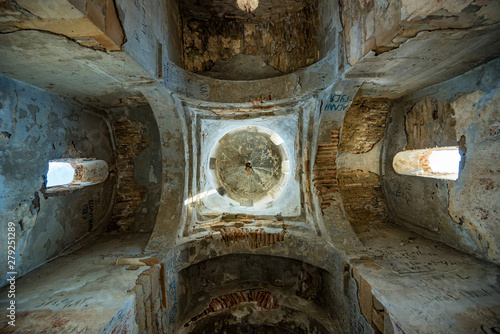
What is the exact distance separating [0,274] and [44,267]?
2.10 ft

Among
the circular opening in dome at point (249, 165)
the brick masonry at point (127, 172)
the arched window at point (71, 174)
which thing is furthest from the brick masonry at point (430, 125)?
the arched window at point (71, 174)

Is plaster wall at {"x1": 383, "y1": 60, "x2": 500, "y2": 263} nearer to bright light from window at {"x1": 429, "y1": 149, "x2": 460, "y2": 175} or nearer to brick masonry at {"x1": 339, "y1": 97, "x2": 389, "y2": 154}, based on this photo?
bright light from window at {"x1": 429, "y1": 149, "x2": 460, "y2": 175}

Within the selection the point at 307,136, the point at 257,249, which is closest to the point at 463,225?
the point at 307,136

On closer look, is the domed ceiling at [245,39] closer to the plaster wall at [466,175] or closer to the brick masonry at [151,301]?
the plaster wall at [466,175]

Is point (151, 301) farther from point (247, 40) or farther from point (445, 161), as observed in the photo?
point (445, 161)

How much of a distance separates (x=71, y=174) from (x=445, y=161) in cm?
628

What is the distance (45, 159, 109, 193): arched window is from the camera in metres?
3.60

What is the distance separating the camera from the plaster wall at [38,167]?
283 centimetres

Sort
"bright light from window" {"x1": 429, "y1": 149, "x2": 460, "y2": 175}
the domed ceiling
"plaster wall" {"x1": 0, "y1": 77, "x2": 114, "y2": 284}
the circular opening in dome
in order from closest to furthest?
"plaster wall" {"x1": 0, "y1": 77, "x2": 114, "y2": 284}, "bright light from window" {"x1": 429, "y1": 149, "x2": 460, "y2": 175}, the domed ceiling, the circular opening in dome

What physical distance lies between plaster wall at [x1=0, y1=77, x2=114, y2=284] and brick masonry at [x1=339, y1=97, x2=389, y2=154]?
205 inches

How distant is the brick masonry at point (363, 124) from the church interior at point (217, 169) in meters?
0.05

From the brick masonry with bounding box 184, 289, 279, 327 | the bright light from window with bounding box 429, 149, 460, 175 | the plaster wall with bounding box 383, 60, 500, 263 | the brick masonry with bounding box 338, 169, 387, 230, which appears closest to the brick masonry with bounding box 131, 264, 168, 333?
the brick masonry with bounding box 184, 289, 279, 327

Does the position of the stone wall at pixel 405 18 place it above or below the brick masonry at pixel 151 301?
above

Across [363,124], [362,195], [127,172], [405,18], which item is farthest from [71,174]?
[362,195]
